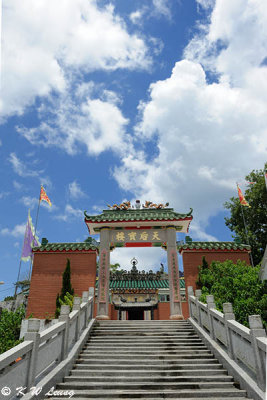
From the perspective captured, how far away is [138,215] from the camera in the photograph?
13211mm

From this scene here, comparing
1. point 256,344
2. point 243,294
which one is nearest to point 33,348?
point 256,344

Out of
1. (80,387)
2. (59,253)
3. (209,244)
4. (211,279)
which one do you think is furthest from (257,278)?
(59,253)

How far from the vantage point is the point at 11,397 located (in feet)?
12.6

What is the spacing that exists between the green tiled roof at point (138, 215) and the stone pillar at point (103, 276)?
646 mm

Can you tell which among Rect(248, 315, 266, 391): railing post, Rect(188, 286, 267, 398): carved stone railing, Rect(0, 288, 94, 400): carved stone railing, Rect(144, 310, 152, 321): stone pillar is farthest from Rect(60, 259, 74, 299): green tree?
Rect(248, 315, 266, 391): railing post

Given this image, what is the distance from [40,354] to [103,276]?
23.7 feet

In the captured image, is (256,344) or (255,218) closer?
(256,344)

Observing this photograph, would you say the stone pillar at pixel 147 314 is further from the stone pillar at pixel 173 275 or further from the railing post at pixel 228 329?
the railing post at pixel 228 329

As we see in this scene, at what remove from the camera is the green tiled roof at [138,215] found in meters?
12.6

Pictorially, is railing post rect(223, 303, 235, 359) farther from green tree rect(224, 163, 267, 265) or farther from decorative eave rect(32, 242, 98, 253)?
green tree rect(224, 163, 267, 265)

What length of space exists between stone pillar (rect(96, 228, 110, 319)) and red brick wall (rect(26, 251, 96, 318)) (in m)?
1.36

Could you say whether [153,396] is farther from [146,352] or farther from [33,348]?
[33,348]

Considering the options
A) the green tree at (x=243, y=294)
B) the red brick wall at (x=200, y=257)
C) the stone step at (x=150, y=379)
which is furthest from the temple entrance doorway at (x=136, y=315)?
the stone step at (x=150, y=379)

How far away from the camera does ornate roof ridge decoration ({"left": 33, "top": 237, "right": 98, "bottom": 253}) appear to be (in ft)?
44.9
